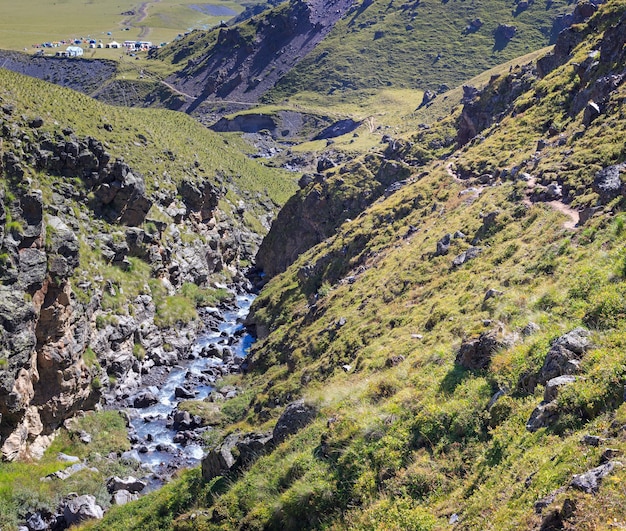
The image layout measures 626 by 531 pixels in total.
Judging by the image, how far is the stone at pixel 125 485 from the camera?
38.2 m

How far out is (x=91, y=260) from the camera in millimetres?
58438

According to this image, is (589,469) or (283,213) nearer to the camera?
(589,469)

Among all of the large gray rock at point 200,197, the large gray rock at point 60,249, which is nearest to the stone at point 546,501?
the large gray rock at point 60,249

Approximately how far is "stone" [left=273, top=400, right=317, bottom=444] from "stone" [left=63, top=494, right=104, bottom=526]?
60.9ft

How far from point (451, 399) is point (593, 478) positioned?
734 centimetres

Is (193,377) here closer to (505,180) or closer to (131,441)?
(131,441)

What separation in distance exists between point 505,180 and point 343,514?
3435 cm

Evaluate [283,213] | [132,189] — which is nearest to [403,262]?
[132,189]

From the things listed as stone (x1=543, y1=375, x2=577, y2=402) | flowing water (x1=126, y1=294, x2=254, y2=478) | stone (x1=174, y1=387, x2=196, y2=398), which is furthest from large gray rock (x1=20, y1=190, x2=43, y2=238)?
stone (x1=543, y1=375, x2=577, y2=402)

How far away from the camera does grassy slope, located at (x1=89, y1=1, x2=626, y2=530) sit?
1241cm

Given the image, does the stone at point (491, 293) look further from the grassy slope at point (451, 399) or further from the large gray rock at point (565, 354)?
the large gray rock at point (565, 354)

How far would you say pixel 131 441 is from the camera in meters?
45.8

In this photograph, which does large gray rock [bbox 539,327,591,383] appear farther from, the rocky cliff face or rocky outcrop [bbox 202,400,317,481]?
the rocky cliff face

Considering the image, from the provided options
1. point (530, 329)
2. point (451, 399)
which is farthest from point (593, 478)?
point (530, 329)
